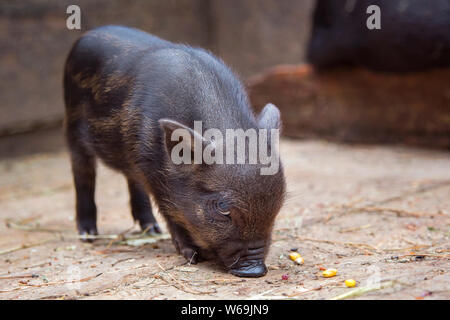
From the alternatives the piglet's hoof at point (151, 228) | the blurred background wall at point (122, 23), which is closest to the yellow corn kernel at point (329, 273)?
the piglet's hoof at point (151, 228)

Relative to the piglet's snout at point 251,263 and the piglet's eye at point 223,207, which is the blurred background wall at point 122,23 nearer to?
the piglet's eye at point 223,207

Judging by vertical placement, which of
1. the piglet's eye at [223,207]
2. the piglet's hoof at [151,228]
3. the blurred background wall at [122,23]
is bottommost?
the piglet's hoof at [151,228]

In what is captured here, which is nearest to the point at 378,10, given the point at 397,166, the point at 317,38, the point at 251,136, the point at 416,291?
the point at 317,38

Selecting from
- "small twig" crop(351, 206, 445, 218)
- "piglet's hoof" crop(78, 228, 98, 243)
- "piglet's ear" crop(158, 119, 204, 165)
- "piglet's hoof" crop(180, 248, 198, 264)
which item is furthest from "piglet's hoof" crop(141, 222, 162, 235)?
"small twig" crop(351, 206, 445, 218)

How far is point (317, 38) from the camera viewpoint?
9023 mm

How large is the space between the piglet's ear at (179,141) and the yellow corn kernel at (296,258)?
3.26ft

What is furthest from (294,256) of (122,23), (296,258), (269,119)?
(122,23)

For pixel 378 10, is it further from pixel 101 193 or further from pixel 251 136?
pixel 251 136

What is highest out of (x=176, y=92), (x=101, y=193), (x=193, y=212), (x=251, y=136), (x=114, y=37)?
(x=114, y=37)

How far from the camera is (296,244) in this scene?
4.63 metres

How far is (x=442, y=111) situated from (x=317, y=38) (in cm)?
207

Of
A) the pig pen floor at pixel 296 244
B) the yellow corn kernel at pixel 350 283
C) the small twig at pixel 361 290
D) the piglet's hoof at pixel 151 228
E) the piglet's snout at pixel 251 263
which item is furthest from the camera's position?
the piglet's hoof at pixel 151 228

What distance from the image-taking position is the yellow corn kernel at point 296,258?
4133mm

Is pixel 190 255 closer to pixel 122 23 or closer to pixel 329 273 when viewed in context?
pixel 329 273
